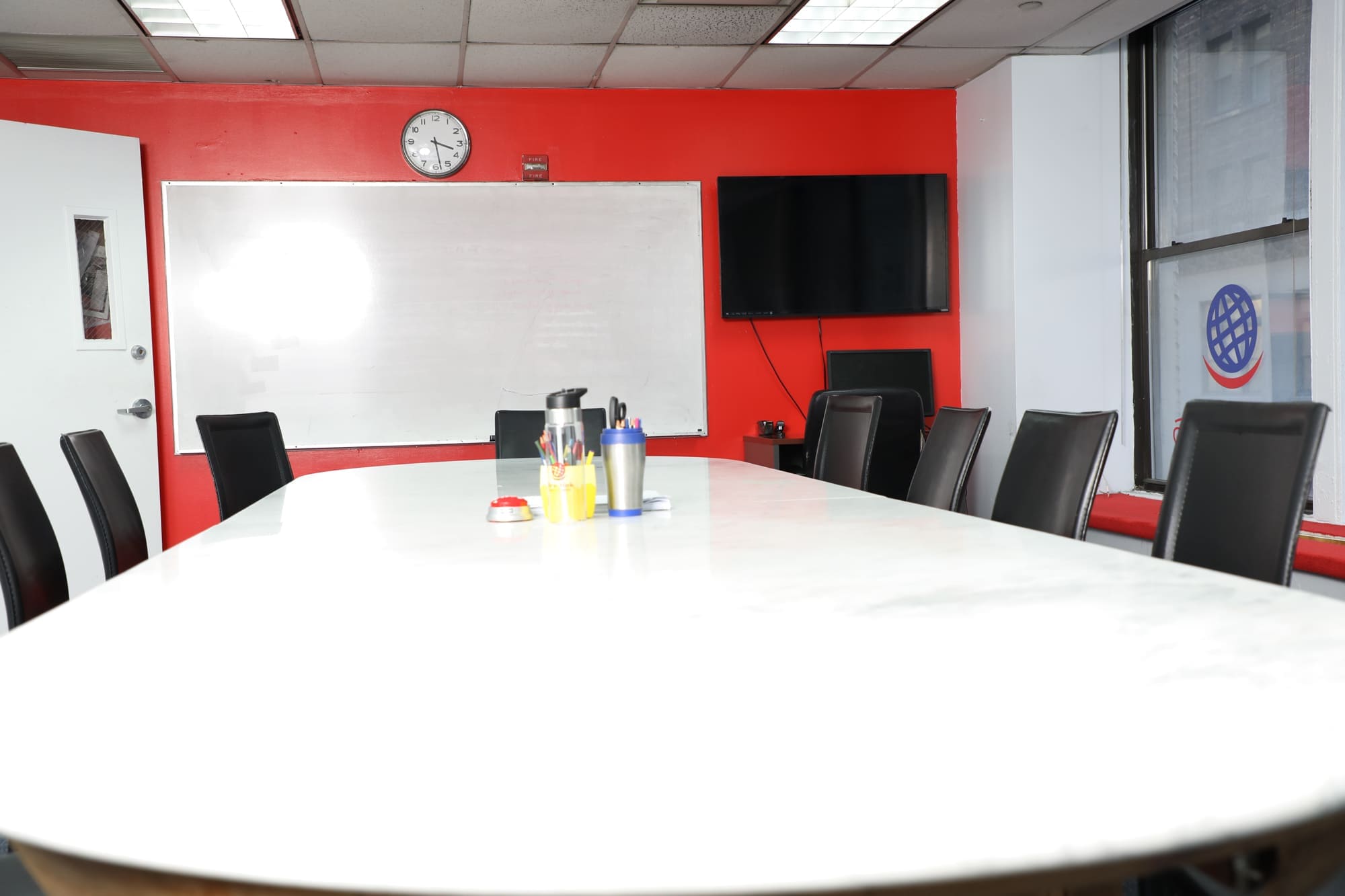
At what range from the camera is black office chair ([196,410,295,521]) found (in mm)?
3176

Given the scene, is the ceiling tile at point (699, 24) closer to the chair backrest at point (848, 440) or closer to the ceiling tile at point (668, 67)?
the ceiling tile at point (668, 67)

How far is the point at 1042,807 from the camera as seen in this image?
566mm

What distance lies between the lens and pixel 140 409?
15.8 feet

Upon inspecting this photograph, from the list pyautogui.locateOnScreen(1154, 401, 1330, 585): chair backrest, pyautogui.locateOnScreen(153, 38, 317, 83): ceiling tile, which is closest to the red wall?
pyautogui.locateOnScreen(153, 38, 317, 83): ceiling tile

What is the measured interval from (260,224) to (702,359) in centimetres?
230

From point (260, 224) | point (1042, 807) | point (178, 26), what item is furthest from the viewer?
point (260, 224)

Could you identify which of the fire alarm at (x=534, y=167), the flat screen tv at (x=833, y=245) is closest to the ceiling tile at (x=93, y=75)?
the fire alarm at (x=534, y=167)

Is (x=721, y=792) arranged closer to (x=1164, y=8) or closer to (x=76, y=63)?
(x=1164, y=8)

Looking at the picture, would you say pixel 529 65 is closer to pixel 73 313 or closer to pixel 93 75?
pixel 93 75

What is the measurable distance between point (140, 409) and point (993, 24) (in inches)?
168

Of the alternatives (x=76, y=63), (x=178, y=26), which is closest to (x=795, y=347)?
(x=178, y=26)

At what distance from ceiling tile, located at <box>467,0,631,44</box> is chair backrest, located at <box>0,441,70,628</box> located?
110 inches

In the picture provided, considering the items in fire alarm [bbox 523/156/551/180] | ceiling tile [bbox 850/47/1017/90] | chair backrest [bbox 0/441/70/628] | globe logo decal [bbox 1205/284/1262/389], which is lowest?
chair backrest [bbox 0/441/70/628]

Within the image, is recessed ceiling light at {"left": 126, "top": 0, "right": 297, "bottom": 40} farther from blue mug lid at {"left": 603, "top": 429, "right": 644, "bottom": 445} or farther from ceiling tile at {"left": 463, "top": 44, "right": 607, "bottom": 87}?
blue mug lid at {"left": 603, "top": 429, "right": 644, "bottom": 445}
